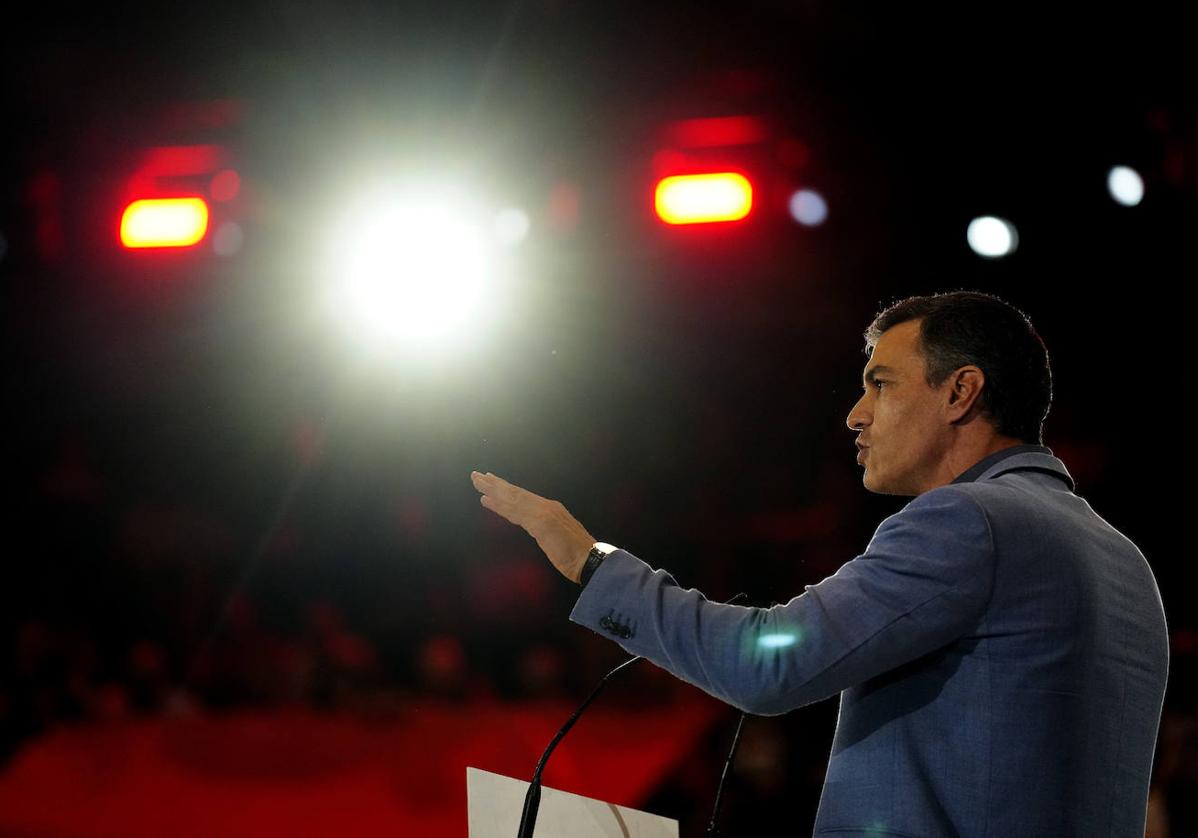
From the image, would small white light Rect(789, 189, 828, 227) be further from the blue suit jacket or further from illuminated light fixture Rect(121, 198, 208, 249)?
the blue suit jacket

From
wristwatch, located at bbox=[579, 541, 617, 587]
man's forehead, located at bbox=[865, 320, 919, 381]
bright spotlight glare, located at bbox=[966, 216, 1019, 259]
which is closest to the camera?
wristwatch, located at bbox=[579, 541, 617, 587]

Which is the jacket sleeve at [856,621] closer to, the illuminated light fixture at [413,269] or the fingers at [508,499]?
the fingers at [508,499]

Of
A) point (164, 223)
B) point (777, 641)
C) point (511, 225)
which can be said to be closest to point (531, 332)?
point (511, 225)

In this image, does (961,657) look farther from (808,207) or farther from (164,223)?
(164,223)

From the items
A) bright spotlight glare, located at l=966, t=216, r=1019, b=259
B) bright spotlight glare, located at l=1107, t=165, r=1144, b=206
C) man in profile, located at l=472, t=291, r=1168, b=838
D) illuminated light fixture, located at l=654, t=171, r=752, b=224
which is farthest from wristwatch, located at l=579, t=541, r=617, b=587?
bright spotlight glare, located at l=1107, t=165, r=1144, b=206

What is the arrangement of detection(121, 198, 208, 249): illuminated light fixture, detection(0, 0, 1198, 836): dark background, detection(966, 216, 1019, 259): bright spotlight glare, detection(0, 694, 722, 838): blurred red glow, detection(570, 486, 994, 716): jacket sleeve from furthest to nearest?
detection(0, 694, 722, 838): blurred red glow, detection(121, 198, 208, 249): illuminated light fixture, detection(966, 216, 1019, 259): bright spotlight glare, detection(0, 0, 1198, 836): dark background, detection(570, 486, 994, 716): jacket sleeve

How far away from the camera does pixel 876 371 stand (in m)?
1.34

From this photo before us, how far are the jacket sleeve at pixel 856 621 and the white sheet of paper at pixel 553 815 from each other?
0.52 feet

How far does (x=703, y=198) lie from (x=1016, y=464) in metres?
1.85

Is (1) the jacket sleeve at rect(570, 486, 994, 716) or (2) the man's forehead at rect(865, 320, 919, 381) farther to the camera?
(2) the man's forehead at rect(865, 320, 919, 381)

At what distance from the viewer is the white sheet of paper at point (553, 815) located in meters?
1.12

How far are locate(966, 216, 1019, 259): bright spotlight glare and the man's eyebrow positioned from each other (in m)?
1.76

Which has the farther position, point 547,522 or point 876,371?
point 876,371

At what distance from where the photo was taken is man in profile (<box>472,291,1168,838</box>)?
1.03m
